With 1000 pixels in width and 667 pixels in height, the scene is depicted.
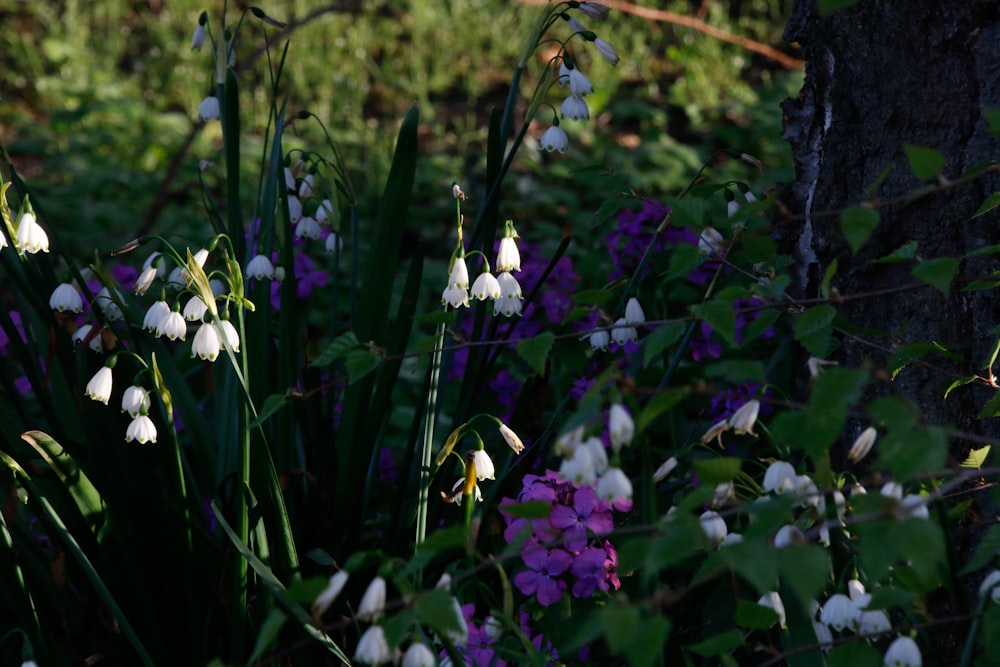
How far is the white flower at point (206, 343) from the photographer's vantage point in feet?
4.76

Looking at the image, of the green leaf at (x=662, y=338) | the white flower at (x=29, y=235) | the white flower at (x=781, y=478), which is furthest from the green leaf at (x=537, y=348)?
the white flower at (x=29, y=235)

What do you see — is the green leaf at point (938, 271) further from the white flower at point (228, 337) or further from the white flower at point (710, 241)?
the white flower at point (228, 337)

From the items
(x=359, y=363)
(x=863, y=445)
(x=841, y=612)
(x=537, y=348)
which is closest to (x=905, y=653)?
(x=841, y=612)

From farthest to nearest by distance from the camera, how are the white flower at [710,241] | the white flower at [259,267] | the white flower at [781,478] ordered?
A: the white flower at [259,267] < the white flower at [710,241] < the white flower at [781,478]

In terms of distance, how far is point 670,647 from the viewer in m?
1.69

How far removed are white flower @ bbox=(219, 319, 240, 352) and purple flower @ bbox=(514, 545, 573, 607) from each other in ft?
1.84

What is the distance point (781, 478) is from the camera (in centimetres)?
125

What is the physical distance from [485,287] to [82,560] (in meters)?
0.72

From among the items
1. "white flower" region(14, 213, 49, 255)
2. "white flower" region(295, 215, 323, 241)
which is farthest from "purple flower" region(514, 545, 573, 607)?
"white flower" region(14, 213, 49, 255)

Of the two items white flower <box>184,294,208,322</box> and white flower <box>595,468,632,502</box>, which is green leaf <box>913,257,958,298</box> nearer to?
white flower <box>595,468,632,502</box>

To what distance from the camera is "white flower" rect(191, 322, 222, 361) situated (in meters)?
1.45

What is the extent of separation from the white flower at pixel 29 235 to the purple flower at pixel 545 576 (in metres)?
0.91

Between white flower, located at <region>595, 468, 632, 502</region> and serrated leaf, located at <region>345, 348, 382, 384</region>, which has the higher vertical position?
serrated leaf, located at <region>345, 348, 382, 384</region>

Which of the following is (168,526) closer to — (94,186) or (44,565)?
(44,565)
